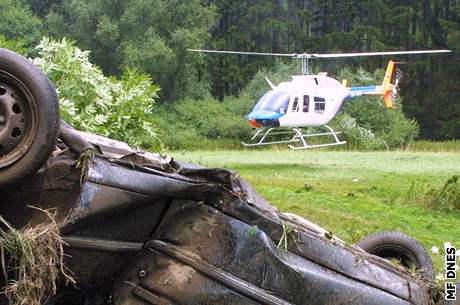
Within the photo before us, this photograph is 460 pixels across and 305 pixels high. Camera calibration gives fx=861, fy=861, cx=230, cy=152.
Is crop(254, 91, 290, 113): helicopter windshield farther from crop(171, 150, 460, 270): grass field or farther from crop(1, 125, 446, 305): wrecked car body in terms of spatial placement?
crop(1, 125, 446, 305): wrecked car body

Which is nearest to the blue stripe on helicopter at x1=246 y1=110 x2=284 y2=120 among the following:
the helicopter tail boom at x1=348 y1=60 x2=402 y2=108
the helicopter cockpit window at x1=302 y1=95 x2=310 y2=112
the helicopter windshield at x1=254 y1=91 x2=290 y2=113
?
the helicopter windshield at x1=254 y1=91 x2=290 y2=113

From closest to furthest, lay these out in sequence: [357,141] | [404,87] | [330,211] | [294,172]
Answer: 1. [330,211]
2. [294,172]
3. [357,141]
4. [404,87]

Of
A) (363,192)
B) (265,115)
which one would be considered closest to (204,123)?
(265,115)

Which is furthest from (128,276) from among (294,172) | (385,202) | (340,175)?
(294,172)

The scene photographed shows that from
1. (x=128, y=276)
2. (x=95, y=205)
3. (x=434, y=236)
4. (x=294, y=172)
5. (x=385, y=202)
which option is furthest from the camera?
(x=294, y=172)

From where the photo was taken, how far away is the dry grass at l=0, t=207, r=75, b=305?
2.51 metres

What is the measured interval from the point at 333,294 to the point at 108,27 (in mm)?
34413

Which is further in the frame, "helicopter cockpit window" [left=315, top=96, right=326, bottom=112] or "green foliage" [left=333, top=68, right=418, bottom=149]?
"green foliage" [left=333, top=68, right=418, bottom=149]

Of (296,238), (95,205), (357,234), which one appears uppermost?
(95,205)

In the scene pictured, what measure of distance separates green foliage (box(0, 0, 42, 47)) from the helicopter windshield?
54.8 ft

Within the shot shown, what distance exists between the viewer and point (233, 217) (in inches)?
110

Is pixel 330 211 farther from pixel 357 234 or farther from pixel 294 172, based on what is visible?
pixel 294 172

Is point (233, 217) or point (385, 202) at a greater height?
point (233, 217)

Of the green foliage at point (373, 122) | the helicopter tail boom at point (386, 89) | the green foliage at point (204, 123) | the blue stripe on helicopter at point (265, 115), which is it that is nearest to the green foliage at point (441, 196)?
the blue stripe on helicopter at point (265, 115)
